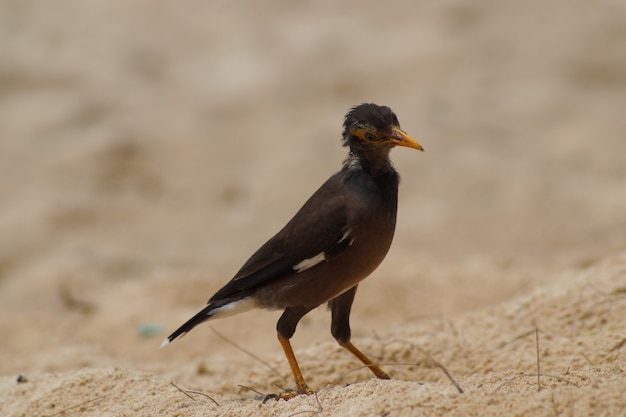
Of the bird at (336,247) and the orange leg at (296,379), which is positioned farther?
the bird at (336,247)

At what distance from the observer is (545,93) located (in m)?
10.3

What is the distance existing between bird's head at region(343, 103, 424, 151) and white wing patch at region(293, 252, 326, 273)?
0.59m

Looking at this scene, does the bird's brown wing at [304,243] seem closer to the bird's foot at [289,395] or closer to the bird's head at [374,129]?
the bird's head at [374,129]

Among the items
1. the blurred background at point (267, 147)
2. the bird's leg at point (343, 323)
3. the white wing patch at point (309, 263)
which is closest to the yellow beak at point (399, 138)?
the white wing patch at point (309, 263)

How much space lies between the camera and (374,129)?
4484 millimetres

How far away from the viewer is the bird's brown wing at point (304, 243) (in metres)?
4.34

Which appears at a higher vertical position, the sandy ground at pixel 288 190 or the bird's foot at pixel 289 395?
the sandy ground at pixel 288 190

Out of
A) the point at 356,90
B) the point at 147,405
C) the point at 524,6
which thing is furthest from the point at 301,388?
the point at 524,6

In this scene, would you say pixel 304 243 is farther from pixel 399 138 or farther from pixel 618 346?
pixel 618 346

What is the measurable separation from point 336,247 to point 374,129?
2.01ft

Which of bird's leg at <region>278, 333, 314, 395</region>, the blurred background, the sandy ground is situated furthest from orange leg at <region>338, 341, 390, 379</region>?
the blurred background

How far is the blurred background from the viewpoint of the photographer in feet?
24.3

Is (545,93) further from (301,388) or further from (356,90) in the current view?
(301,388)

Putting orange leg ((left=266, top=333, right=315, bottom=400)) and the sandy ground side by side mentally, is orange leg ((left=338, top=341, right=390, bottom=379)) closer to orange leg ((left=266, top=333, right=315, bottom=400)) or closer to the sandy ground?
the sandy ground
